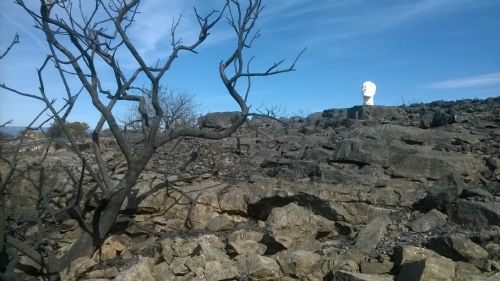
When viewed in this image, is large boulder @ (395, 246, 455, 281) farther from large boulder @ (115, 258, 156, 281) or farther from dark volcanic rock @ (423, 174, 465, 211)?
large boulder @ (115, 258, 156, 281)

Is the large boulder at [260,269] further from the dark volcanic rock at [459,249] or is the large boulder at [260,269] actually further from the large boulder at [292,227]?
the dark volcanic rock at [459,249]

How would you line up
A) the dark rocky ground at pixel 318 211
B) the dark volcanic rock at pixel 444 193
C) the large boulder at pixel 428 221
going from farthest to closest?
the dark volcanic rock at pixel 444 193 → the large boulder at pixel 428 221 → the dark rocky ground at pixel 318 211

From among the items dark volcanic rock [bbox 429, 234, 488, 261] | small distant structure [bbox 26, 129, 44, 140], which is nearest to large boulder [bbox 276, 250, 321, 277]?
dark volcanic rock [bbox 429, 234, 488, 261]

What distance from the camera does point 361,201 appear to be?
20.9 feet

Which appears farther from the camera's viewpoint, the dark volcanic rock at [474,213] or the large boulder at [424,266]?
the dark volcanic rock at [474,213]

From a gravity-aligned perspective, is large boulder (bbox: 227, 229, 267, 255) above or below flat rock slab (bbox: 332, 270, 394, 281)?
above

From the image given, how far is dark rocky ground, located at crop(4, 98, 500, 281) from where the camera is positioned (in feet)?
16.5

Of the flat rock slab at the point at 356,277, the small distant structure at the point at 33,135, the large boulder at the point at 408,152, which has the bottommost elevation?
the flat rock slab at the point at 356,277

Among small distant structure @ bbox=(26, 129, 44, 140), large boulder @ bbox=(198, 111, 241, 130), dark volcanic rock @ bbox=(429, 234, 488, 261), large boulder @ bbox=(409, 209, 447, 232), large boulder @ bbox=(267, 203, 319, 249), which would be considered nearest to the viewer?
dark volcanic rock @ bbox=(429, 234, 488, 261)

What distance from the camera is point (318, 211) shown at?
6379 millimetres

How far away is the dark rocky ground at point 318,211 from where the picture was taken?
5.03 metres

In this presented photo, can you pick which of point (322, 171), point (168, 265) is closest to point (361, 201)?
point (322, 171)

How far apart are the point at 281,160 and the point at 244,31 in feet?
8.01

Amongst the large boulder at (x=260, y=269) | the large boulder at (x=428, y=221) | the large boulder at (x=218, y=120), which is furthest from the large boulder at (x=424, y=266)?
the large boulder at (x=218, y=120)
